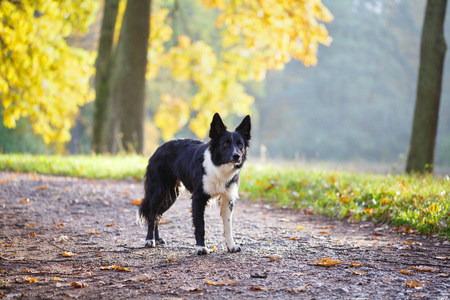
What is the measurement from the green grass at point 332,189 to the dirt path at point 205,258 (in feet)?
1.08

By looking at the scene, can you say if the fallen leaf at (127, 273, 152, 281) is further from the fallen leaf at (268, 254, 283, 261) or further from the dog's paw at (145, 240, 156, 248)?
the fallen leaf at (268, 254, 283, 261)

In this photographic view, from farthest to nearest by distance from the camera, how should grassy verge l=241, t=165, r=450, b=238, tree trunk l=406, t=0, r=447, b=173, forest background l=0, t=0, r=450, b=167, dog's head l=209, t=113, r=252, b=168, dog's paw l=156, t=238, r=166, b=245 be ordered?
forest background l=0, t=0, r=450, b=167
tree trunk l=406, t=0, r=447, b=173
grassy verge l=241, t=165, r=450, b=238
dog's paw l=156, t=238, r=166, b=245
dog's head l=209, t=113, r=252, b=168

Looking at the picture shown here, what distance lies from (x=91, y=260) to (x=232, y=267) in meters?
1.48

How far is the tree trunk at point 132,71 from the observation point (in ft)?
47.0

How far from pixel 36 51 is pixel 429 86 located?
35.8 feet

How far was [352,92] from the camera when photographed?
46.1 metres

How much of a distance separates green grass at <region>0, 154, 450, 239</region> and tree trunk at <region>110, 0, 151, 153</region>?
202cm

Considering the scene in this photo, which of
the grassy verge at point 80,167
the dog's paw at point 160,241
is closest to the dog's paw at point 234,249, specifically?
the dog's paw at point 160,241

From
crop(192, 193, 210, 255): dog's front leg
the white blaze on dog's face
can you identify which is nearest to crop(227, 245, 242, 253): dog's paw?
crop(192, 193, 210, 255): dog's front leg

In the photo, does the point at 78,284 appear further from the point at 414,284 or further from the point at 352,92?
the point at 352,92

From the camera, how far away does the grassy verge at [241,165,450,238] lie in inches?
256

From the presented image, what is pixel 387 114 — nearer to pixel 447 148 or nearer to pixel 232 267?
pixel 447 148

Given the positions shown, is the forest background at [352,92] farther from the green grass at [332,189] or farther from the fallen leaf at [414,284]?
the fallen leaf at [414,284]

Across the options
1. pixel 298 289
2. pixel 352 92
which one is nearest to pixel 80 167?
pixel 298 289
